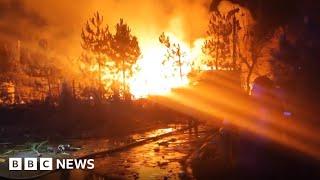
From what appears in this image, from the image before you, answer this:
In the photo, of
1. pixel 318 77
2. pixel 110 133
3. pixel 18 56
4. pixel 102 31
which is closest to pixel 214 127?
pixel 110 133

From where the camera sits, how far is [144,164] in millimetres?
13656

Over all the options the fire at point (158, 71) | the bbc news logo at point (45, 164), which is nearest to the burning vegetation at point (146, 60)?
the fire at point (158, 71)

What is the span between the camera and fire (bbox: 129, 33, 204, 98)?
50.5 metres

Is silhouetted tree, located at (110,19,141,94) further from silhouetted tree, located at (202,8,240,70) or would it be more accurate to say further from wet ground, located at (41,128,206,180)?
wet ground, located at (41,128,206,180)

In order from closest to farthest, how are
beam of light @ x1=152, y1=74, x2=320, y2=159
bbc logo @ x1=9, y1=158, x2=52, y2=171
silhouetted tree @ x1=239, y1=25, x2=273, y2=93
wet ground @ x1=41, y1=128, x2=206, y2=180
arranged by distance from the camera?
beam of light @ x1=152, y1=74, x2=320, y2=159 → wet ground @ x1=41, y1=128, x2=206, y2=180 → bbc logo @ x1=9, y1=158, x2=52, y2=171 → silhouetted tree @ x1=239, y1=25, x2=273, y2=93

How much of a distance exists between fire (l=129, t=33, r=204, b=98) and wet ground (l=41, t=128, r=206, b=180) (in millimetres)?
30818

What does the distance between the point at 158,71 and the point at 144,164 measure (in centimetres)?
4131

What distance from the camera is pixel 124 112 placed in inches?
1321

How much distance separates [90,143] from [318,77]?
1239 cm

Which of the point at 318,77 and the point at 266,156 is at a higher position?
the point at 318,77

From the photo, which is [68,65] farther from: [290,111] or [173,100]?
[290,111]

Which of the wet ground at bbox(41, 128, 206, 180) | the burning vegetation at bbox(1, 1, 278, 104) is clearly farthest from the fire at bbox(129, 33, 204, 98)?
the wet ground at bbox(41, 128, 206, 180)

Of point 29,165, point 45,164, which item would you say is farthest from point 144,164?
point 29,165

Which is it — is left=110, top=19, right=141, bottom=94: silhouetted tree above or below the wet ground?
above
